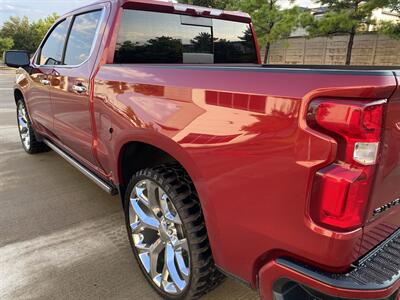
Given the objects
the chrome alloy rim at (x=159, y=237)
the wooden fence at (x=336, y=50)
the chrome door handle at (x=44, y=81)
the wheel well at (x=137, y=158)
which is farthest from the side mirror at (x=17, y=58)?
the wooden fence at (x=336, y=50)

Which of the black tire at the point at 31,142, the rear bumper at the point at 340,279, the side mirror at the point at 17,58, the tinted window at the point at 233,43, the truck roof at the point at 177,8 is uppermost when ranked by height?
the truck roof at the point at 177,8

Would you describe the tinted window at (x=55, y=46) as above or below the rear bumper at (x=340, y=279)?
above

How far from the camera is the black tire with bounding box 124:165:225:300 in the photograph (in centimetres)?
193

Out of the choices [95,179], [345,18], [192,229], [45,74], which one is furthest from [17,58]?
[345,18]

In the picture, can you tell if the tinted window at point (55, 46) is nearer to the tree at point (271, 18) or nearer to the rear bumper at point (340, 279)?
the rear bumper at point (340, 279)

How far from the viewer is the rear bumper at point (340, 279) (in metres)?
1.27

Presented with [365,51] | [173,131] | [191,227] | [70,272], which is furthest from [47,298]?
[365,51]

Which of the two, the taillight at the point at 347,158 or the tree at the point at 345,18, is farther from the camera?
the tree at the point at 345,18

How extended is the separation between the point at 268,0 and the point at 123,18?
18.7 metres

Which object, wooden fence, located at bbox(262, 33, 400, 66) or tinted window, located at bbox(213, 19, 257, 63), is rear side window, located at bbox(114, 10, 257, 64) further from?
wooden fence, located at bbox(262, 33, 400, 66)

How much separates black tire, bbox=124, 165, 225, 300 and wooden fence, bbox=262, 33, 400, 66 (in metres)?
18.2

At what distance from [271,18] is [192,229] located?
62.1ft

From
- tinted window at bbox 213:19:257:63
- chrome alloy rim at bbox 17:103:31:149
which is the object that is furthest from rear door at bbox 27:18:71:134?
tinted window at bbox 213:19:257:63

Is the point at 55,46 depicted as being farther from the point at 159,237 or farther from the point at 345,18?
the point at 345,18
